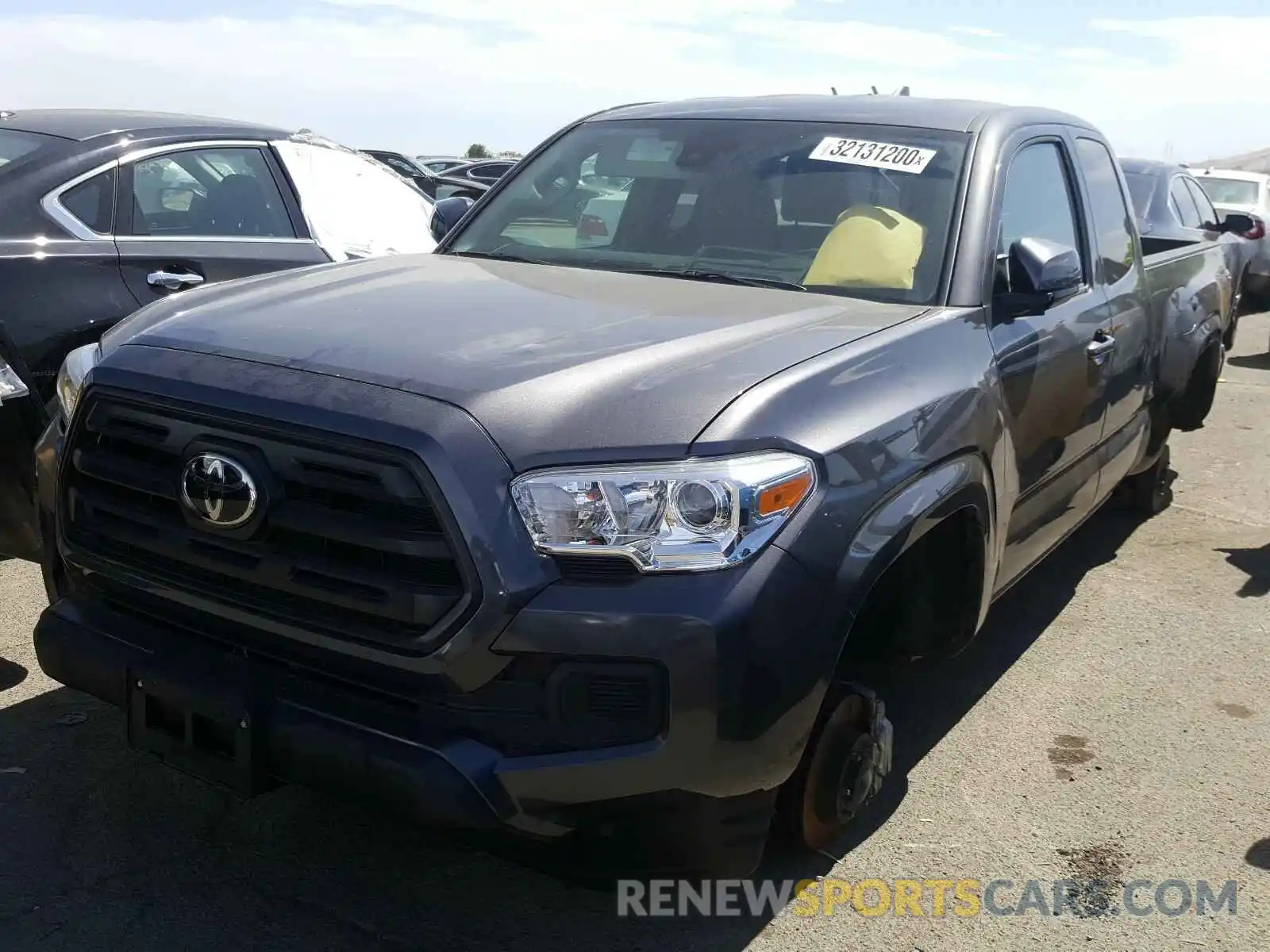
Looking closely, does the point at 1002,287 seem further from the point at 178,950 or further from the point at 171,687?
the point at 178,950

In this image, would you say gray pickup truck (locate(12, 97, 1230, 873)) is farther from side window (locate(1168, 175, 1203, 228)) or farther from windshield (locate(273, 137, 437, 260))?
side window (locate(1168, 175, 1203, 228))

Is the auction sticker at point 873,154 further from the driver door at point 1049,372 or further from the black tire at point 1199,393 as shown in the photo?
the black tire at point 1199,393

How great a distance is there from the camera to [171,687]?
2.64m

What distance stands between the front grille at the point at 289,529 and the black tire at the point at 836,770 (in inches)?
37.3

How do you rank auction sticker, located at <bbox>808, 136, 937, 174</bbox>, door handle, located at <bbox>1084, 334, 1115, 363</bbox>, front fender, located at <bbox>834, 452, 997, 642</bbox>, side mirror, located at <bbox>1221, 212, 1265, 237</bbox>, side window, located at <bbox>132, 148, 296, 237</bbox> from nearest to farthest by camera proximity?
front fender, located at <bbox>834, 452, 997, 642</bbox> → auction sticker, located at <bbox>808, 136, 937, 174</bbox> → door handle, located at <bbox>1084, 334, 1115, 363</bbox> → side window, located at <bbox>132, 148, 296, 237</bbox> → side mirror, located at <bbox>1221, 212, 1265, 237</bbox>

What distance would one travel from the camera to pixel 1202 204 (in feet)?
41.5

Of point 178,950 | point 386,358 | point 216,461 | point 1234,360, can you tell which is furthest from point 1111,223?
point 1234,360

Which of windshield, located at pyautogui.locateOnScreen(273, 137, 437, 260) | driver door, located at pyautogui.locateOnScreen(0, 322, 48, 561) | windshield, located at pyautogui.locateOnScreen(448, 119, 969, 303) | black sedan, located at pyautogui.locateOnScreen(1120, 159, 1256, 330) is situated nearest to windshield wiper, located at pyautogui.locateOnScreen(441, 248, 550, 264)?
windshield, located at pyautogui.locateOnScreen(448, 119, 969, 303)

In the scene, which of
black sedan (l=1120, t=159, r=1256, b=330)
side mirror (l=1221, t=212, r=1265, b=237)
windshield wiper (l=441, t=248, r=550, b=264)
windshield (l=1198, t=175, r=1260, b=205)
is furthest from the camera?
windshield (l=1198, t=175, r=1260, b=205)

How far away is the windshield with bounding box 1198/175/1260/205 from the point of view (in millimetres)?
16328

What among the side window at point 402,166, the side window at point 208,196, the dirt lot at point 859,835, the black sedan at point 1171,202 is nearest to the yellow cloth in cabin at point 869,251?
the dirt lot at point 859,835

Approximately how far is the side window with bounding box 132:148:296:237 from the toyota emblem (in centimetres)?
284

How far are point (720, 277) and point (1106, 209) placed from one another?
1938 millimetres

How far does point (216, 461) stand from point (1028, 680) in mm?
A: 2920
